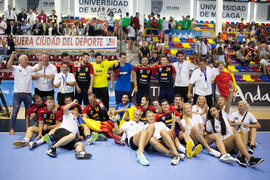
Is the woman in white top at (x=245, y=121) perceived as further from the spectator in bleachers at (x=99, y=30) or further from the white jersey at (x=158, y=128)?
the spectator in bleachers at (x=99, y=30)

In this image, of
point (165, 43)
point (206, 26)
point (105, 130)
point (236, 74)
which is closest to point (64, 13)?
point (165, 43)

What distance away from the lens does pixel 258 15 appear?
24.9 m

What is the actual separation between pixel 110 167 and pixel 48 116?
2.25 m

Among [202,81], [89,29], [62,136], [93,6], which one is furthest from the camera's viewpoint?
[93,6]

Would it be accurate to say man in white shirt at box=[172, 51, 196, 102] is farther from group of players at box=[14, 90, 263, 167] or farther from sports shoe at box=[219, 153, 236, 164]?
sports shoe at box=[219, 153, 236, 164]

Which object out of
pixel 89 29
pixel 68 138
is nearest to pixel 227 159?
pixel 68 138

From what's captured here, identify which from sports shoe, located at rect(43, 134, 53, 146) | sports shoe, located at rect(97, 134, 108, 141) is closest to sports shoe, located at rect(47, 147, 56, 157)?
sports shoe, located at rect(43, 134, 53, 146)

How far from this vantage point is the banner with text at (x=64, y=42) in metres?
13.4

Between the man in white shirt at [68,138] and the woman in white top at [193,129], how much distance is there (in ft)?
6.65

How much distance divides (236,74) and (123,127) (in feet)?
33.3

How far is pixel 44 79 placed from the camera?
20.7 feet

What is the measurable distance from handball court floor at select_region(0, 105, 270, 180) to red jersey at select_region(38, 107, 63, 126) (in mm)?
646

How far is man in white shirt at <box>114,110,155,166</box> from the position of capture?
4.57 m

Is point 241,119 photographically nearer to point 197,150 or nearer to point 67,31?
point 197,150
